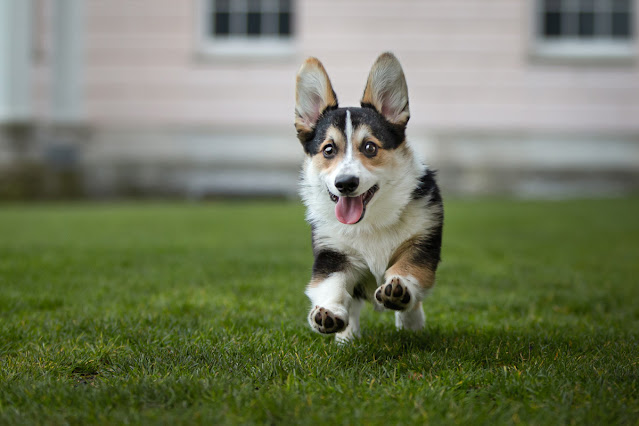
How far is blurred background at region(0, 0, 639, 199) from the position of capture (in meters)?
13.9

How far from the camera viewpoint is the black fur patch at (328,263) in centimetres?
323

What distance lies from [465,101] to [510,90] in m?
0.88

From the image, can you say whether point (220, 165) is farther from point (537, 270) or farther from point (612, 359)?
point (612, 359)

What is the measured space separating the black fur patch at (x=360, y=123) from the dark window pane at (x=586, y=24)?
12265 millimetres

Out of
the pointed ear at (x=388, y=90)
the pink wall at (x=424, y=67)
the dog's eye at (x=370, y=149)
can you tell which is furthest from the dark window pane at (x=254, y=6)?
the dog's eye at (x=370, y=149)

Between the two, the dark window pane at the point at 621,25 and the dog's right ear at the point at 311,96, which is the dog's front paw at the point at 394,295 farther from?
the dark window pane at the point at 621,25

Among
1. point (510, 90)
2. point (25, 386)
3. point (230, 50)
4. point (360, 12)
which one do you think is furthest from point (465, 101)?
point (25, 386)

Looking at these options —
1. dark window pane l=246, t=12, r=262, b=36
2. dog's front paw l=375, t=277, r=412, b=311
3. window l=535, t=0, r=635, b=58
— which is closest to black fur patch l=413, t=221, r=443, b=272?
dog's front paw l=375, t=277, r=412, b=311

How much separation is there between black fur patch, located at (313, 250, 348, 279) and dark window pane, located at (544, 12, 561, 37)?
1239cm

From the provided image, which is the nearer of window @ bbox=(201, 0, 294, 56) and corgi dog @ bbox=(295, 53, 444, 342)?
corgi dog @ bbox=(295, 53, 444, 342)

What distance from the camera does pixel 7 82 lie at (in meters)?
13.8

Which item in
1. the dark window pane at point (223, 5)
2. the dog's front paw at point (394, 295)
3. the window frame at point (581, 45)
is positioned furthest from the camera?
the dark window pane at point (223, 5)

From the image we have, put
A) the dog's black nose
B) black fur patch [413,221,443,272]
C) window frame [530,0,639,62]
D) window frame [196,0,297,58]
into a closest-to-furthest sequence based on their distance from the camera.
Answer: the dog's black nose → black fur patch [413,221,443,272] → window frame [530,0,639,62] → window frame [196,0,297,58]

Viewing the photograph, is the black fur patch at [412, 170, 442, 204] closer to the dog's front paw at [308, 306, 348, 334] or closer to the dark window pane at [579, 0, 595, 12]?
the dog's front paw at [308, 306, 348, 334]
